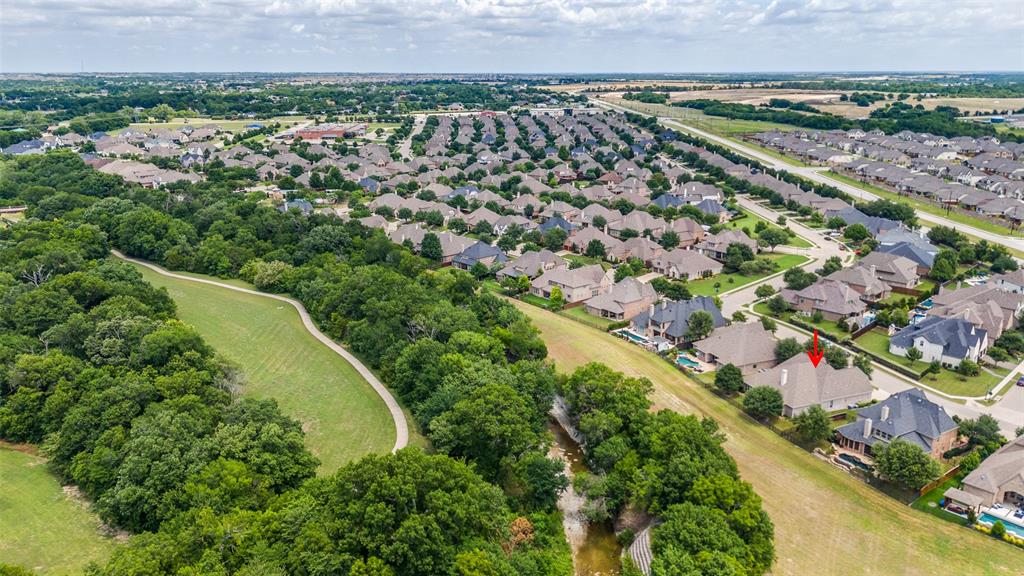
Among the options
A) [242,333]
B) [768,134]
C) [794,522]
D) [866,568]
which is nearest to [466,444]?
[794,522]

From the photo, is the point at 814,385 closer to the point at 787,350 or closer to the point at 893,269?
the point at 787,350

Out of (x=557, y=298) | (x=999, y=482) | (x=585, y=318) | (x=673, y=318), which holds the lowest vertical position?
(x=585, y=318)

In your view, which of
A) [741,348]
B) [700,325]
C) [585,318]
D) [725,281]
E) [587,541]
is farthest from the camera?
[725,281]

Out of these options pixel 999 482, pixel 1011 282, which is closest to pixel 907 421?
pixel 999 482

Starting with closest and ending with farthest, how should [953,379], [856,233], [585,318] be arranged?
[953,379] → [585,318] → [856,233]

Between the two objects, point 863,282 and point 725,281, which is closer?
point 863,282

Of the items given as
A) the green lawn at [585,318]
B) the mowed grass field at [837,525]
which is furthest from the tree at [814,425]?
the green lawn at [585,318]
